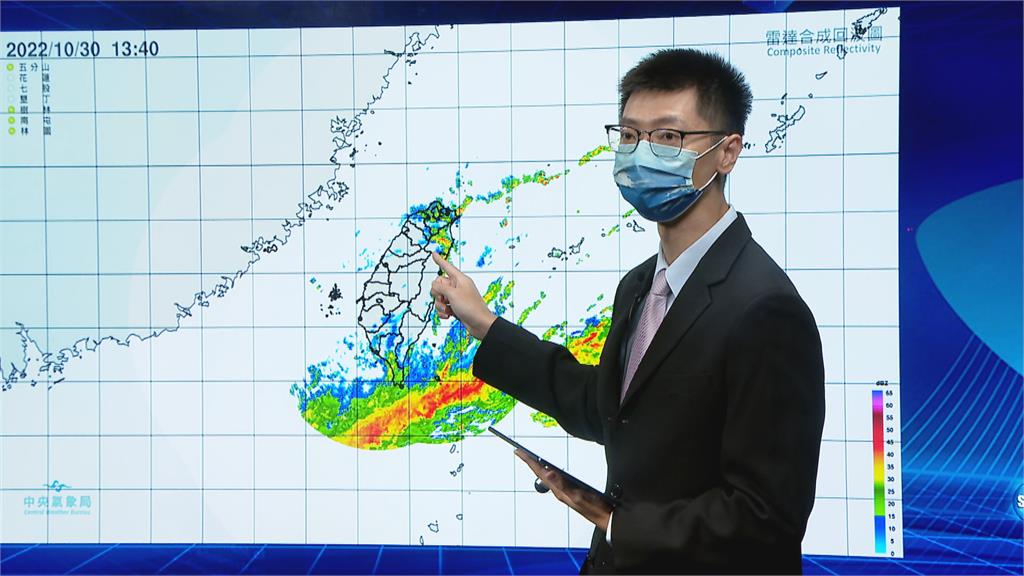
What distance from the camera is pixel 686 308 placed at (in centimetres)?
139

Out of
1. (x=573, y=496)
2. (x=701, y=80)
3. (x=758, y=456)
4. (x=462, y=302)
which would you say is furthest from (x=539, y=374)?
(x=701, y=80)

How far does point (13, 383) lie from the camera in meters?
2.64

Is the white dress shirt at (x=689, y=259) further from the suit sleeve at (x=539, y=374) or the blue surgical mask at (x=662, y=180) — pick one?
the suit sleeve at (x=539, y=374)

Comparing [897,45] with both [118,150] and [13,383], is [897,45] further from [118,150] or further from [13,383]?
[13,383]

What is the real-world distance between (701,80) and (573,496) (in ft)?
2.50

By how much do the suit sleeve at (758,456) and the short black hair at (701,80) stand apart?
0.38m

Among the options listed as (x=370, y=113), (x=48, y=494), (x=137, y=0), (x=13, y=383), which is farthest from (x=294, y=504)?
(x=137, y=0)

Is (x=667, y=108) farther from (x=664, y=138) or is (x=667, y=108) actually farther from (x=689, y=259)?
(x=689, y=259)

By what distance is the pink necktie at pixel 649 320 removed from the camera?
1.51 metres

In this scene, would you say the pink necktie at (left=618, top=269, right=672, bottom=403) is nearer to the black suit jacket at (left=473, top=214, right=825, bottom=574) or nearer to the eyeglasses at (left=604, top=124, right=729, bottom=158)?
the black suit jacket at (left=473, top=214, right=825, bottom=574)

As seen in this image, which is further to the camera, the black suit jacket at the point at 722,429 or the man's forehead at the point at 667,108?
the man's forehead at the point at 667,108

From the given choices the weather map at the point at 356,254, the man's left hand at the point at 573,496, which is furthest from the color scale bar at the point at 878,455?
the man's left hand at the point at 573,496

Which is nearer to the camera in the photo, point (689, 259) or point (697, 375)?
point (697, 375)

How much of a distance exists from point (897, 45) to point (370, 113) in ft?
5.18
